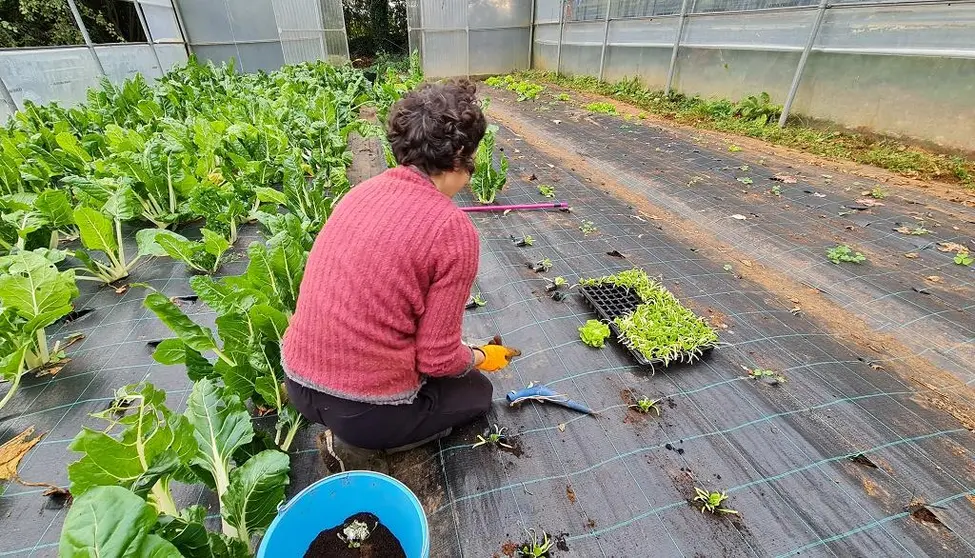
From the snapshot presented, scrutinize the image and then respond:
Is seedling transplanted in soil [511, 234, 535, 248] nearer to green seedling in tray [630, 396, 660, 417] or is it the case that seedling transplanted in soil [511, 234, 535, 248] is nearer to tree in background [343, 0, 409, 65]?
green seedling in tray [630, 396, 660, 417]

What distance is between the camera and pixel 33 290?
2.17 m

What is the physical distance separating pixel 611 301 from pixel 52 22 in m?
19.1

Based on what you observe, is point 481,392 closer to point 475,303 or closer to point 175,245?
point 475,303

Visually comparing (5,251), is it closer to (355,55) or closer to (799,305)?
(799,305)

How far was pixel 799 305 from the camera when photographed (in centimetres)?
→ 313

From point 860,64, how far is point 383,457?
7.84 metres

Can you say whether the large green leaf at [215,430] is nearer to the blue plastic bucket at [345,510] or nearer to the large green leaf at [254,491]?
the large green leaf at [254,491]

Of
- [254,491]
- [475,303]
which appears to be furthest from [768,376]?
[254,491]

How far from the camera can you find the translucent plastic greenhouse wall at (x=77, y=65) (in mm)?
5527

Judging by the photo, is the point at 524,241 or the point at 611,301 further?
the point at 524,241

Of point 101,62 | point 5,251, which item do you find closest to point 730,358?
point 5,251

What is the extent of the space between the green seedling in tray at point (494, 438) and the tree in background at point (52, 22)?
615 inches

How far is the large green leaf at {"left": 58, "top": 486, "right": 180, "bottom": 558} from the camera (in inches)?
35.0

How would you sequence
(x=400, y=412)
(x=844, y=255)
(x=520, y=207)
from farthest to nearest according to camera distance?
(x=520, y=207)
(x=844, y=255)
(x=400, y=412)
